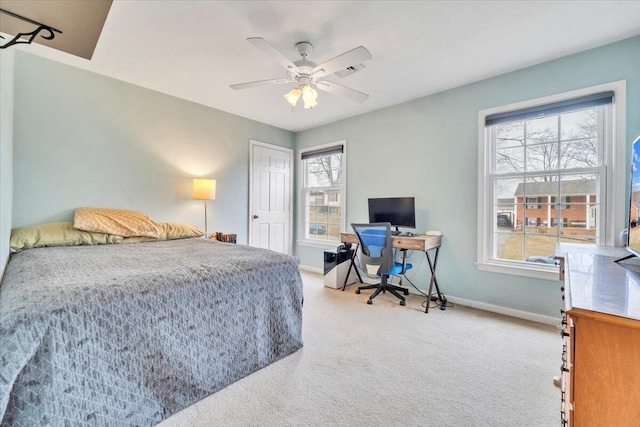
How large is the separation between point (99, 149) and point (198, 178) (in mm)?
1049

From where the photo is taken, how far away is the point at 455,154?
312 cm

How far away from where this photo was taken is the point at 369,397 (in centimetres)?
157

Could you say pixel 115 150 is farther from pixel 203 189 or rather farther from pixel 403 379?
pixel 403 379

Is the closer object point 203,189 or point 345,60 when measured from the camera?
point 345,60

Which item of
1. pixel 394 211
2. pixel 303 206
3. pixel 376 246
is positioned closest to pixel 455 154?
pixel 394 211

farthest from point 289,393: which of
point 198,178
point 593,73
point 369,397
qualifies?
point 593,73

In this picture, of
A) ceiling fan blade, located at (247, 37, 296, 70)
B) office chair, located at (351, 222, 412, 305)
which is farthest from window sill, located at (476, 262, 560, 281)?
ceiling fan blade, located at (247, 37, 296, 70)

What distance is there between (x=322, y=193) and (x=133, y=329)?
3.53 m

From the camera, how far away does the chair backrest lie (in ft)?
9.93

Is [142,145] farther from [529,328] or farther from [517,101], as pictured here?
[529,328]

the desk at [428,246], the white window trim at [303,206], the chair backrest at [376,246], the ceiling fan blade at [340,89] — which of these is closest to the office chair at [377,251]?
the chair backrest at [376,246]

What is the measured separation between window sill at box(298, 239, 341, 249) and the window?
0.06 feet

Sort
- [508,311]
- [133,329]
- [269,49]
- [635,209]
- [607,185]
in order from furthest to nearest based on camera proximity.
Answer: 1. [508,311]
2. [607,185]
3. [269,49]
4. [635,209]
5. [133,329]

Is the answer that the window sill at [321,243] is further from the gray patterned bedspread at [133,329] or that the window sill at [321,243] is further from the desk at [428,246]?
the gray patterned bedspread at [133,329]
